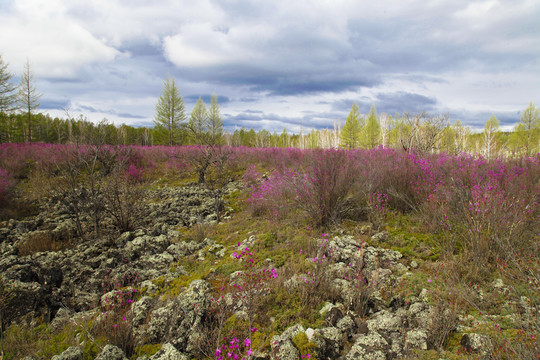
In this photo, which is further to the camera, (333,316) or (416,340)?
(333,316)

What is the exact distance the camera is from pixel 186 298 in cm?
268

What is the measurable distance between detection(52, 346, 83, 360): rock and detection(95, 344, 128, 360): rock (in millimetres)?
241

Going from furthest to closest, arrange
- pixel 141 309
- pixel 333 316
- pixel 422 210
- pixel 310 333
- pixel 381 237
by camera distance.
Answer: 1. pixel 422 210
2. pixel 381 237
3. pixel 141 309
4. pixel 333 316
5. pixel 310 333

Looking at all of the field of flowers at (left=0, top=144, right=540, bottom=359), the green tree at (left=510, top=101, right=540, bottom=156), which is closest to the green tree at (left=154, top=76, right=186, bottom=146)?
the field of flowers at (left=0, top=144, right=540, bottom=359)

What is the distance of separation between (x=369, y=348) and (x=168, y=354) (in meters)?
1.69

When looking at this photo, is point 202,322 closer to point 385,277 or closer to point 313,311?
point 313,311

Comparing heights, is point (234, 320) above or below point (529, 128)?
below

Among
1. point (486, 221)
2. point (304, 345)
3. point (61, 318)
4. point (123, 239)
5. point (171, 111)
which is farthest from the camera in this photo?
point (171, 111)

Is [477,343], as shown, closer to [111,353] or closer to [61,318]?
[111,353]

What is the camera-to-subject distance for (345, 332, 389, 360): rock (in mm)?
2002

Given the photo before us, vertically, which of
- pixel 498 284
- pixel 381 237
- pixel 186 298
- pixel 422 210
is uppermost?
pixel 422 210

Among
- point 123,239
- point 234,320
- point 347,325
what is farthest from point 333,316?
point 123,239

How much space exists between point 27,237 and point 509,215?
8309mm

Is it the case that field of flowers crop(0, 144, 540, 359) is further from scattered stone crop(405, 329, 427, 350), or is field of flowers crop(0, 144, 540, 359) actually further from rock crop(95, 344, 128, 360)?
rock crop(95, 344, 128, 360)
